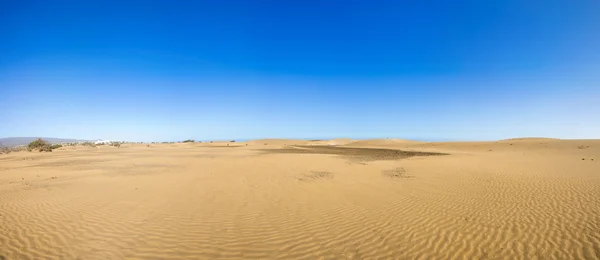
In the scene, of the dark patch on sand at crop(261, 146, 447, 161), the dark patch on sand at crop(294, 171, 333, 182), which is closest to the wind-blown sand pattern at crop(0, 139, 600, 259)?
the dark patch on sand at crop(294, 171, 333, 182)

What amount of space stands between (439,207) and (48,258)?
11890mm

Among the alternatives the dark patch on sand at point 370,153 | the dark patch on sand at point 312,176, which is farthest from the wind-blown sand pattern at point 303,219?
the dark patch on sand at point 370,153

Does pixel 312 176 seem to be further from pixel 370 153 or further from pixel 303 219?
pixel 370 153

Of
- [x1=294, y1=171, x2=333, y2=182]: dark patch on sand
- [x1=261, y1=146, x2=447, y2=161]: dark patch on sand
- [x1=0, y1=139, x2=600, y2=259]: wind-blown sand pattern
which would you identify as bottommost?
[x1=0, y1=139, x2=600, y2=259]: wind-blown sand pattern

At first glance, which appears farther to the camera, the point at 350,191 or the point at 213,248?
the point at 350,191

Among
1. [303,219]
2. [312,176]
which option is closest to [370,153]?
[312,176]

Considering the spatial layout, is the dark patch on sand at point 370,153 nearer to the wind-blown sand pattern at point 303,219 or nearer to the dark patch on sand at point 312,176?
the dark patch on sand at point 312,176

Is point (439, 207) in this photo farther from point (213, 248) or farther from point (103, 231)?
point (103, 231)

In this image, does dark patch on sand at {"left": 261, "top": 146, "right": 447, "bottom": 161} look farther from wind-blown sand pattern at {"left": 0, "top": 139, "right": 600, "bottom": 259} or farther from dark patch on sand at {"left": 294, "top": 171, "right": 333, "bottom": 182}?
wind-blown sand pattern at {"left": 0, "top": 139, "right": 600, "bottom": 259}

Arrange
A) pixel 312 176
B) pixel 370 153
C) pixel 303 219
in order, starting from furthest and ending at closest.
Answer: pixel 370 153 → pixel 312 176 → pixel 303 219

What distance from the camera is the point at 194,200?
10430 millimetres

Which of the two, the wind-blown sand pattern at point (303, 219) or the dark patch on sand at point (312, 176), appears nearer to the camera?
the wind-blown sand pattern at point (303, 219)

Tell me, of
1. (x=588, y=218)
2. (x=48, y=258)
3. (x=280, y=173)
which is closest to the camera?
(x=48, y=258)

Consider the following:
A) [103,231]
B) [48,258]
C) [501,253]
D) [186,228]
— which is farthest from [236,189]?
[501,253]
